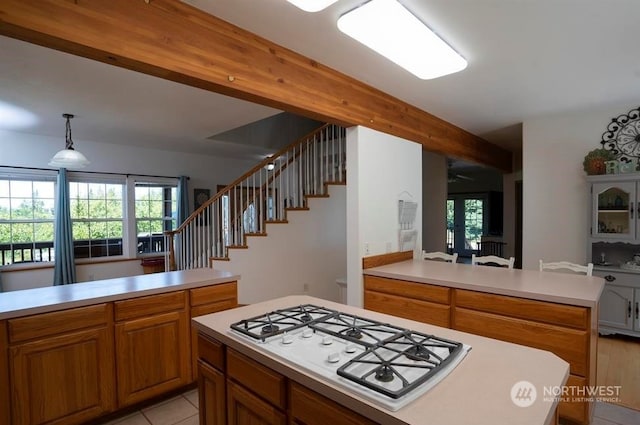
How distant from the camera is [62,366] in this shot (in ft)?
6.66

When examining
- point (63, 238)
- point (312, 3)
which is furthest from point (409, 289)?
point (63, 238)

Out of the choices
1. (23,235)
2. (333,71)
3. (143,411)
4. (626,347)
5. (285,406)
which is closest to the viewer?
(285,406)

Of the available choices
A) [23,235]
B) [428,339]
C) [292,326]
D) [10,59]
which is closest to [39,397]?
[292,326]

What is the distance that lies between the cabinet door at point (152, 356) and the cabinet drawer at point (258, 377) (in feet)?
3.86

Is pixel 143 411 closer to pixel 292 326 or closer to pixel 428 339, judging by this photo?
pixel 292 326

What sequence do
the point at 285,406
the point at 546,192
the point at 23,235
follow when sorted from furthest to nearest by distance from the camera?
the point at 23,235, the point at 546,192, the point at 285,406

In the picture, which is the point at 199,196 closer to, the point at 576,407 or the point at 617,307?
the point at 576,407

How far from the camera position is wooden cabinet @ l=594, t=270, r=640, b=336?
3443 mm

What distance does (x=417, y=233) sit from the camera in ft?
12.5

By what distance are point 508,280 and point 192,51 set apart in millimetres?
2603

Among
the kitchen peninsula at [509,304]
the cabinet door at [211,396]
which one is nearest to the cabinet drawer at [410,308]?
the kitchen peninsula at [509,304]

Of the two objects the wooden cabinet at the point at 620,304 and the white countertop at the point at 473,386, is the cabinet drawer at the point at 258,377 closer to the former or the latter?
the white countertop at the point at 473,386

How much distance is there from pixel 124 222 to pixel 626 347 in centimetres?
737

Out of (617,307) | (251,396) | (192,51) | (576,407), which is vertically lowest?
(576,407)
